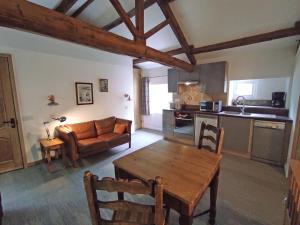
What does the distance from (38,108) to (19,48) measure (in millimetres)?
1212

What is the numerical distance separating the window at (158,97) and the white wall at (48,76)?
74.5 inches

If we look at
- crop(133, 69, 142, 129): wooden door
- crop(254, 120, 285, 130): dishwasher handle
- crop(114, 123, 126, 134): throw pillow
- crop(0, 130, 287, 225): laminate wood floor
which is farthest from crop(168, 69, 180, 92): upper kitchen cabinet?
crop(0, 130, 287, 225): laminate wood floor

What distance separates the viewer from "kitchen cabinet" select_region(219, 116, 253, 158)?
329cm

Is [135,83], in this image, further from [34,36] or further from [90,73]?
[34,36]

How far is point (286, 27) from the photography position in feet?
9.11

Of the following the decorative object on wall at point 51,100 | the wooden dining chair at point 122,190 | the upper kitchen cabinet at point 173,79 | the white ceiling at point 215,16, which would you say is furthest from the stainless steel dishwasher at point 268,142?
the decorative object on wall at point 51,100

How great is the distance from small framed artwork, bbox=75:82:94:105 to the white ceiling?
5.03ft

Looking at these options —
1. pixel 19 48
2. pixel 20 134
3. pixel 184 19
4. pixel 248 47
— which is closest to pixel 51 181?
pixel 20 134

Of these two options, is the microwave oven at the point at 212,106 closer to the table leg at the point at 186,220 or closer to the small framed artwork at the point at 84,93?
the small framed artwork at the point at 84,93

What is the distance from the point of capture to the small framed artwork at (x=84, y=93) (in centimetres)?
382

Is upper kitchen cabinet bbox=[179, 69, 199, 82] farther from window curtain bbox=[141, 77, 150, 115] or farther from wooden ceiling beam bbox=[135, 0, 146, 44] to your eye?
wooden ceiling beam bbox=[135, 0, 146, 44]

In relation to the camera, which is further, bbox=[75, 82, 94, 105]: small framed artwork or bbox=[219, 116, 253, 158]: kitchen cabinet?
bbox=[75, 82, 94, 105]: small framed artwork

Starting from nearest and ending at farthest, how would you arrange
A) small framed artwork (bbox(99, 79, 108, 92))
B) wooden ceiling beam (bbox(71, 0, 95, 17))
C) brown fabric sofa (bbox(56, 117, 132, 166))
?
wooden ceiling beam (bbox(71, 0, 95, 17))
brown fabric sofa (bbox(56, 117, 132, 166))
small framed artwork (bbox(99, 79, 108, 92))

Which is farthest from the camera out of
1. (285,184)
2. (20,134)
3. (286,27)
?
(20,134)
